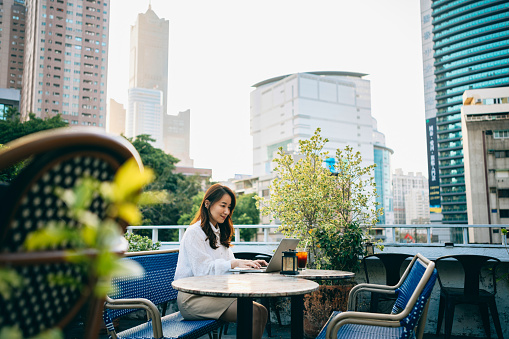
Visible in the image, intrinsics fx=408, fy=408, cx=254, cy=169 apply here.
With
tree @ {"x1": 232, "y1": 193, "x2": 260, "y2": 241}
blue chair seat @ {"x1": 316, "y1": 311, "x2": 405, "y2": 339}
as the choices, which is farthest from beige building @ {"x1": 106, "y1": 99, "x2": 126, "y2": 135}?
blue chair seat @ {"x1": 316, "y1": 311, "x2": 405, "y2": 339}

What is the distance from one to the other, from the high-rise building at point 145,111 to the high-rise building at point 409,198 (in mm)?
85381

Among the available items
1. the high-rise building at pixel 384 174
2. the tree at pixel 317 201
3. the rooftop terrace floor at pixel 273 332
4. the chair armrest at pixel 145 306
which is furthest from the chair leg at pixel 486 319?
the high-rise building at pixel 384 174

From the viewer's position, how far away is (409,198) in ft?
458

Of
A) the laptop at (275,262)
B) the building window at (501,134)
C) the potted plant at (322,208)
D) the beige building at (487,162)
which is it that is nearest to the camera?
the laptop at (275,262)

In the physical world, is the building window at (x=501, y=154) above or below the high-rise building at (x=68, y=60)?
below

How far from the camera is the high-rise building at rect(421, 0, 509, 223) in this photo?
71.6 m

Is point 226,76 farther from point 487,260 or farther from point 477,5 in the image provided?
point 487,260

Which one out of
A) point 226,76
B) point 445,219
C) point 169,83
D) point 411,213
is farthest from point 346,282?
point 169,83

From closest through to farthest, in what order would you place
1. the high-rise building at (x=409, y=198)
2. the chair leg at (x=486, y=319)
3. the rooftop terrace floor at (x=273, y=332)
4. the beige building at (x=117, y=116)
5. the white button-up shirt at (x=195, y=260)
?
1. the white button-up shirt at (x=195, y=260)
2. the chair leg at (x=486, y=319)
3. the rooftop terrace floor at (x=273, y=332)
4. the high-rise building at (x=409, y=198)
5. the beige building at (x=117, y=116)

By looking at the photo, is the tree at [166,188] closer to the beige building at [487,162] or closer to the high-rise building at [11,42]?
the beige building at [487,162]

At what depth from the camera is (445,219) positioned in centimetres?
7306

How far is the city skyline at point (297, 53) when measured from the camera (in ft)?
209

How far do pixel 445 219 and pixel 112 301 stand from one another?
79477mm

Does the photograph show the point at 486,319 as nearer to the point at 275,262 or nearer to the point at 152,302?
the point at 275,262
